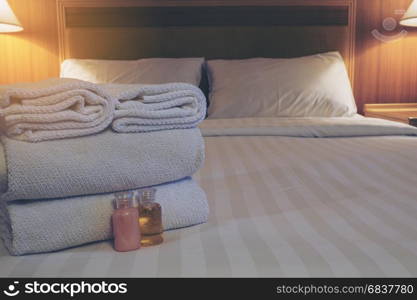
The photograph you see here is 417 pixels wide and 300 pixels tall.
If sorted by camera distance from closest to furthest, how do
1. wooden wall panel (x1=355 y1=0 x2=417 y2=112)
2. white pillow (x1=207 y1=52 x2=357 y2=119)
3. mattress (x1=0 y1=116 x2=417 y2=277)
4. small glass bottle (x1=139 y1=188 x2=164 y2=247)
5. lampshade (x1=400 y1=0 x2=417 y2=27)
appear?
mattress (x1=0 y1=116 x2=417 y2=277)
small glass bottle (x1=139 y1=188 x2=164 y2=247)
white pillow (x1=207 y1=52 x2=357 y2=119)
lampshade (x1=400 y1=0 x2=417 y2=27)
wooden wall panel (x1=355 y1=0 x2=417 y2=112)

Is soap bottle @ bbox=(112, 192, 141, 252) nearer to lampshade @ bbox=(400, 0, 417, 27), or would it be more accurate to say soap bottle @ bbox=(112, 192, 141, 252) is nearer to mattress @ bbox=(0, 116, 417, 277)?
mattress @ bbox=(0, 116, 417, 277)

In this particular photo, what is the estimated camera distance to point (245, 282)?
566mm

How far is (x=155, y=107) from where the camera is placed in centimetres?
78

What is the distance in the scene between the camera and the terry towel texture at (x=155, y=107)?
0.74 metres

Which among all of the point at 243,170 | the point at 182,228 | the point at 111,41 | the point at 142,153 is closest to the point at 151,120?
the point at 142,153

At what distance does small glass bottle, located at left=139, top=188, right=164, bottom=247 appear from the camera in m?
0.71

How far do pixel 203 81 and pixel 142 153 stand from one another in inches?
76.4

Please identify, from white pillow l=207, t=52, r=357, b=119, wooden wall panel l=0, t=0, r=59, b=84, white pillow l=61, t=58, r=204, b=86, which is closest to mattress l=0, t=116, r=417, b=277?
white pillow l=207, t=52, r=357, b=119

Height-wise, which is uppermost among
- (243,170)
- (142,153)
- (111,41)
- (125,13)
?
(125,13)

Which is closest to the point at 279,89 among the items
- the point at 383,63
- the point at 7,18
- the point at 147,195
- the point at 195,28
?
the point at 195,28

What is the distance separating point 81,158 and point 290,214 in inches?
Result: 16.3

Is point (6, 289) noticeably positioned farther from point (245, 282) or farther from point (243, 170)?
point (243, 170)

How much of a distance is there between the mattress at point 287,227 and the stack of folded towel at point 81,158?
1.4 inches

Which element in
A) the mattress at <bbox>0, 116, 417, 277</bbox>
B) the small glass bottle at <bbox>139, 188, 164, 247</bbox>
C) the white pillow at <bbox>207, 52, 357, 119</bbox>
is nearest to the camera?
the mattress at <bbox>0, 116, 417, 277</bbox>
